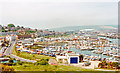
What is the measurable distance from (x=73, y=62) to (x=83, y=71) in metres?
0.70

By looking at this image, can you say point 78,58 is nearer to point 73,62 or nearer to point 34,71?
point 73,62

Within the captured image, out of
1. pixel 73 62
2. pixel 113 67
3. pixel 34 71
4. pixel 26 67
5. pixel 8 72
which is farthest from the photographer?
pixel 73 62

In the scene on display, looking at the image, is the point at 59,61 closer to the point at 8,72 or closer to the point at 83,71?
the point at 83,71

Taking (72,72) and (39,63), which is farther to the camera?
(39,63)

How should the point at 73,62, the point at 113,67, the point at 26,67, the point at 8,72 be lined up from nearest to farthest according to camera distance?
the point at 8,72 → the point at 26,67 → the point at 113,67 → the point at 73,62

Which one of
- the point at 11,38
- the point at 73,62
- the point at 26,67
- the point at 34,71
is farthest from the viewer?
the point at 11,38

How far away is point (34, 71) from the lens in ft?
9.16

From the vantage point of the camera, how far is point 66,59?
3695 millimetres

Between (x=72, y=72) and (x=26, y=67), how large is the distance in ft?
2.90

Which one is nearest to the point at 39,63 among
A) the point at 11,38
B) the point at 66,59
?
the point at 66,59

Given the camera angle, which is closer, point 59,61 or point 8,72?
point 8,72

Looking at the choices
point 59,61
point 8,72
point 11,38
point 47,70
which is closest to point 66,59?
point 59,61

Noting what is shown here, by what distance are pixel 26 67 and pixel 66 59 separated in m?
1.07

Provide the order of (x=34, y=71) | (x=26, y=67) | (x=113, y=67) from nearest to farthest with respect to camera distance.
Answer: (x=34, y=71), (x=26, y=67), (x=113, y=67)
